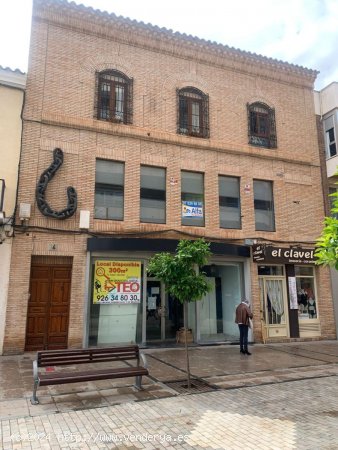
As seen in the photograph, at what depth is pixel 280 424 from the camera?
5.32m

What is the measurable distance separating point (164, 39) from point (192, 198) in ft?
20.0

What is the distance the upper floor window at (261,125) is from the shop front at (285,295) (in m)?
4.52

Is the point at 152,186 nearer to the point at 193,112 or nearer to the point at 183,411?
the point at 193,112

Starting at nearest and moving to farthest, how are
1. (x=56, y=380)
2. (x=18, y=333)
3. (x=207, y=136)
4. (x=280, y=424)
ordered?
(x=280, y=424) → (x=56, y=380) → (x=18, y=333) → (x=207, y=136)

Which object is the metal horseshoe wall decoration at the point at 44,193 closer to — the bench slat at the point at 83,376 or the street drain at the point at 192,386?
the bench slat at the point at 83,376

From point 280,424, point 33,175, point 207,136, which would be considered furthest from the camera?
point 207,136

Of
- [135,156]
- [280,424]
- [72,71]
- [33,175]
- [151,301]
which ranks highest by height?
[72,71]

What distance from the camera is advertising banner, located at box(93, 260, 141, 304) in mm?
11391

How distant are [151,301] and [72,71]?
26.7 feet

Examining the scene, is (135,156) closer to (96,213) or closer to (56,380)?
(96,213)

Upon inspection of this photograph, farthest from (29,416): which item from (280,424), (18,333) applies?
(18,333)

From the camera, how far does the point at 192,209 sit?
514 inches

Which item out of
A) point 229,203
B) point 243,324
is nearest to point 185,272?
point 243,324

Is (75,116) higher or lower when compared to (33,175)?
higher
